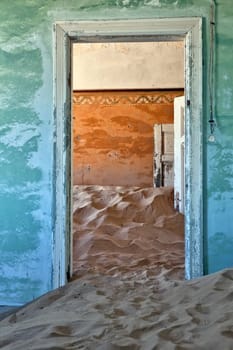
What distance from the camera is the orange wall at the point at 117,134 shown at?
7.02 m

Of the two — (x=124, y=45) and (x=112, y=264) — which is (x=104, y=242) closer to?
(x=112, y=264)

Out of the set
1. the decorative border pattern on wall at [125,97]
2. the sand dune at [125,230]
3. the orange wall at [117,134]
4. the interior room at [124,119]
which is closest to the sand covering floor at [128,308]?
the sand dune at [125,230]

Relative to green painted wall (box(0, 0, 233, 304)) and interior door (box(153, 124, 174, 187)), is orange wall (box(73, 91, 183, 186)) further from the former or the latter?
green painted wall (box(0, 0, 233, 304))

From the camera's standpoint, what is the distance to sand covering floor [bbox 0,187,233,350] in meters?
1.68

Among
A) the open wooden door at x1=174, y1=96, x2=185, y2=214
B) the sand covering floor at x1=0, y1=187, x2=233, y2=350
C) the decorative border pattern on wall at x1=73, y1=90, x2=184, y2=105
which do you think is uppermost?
the decorative border pattern on wall at x1=73, y1=90, x2=184, y2=105

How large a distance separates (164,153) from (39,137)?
3.49 m

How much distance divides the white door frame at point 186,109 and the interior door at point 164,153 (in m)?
3.23

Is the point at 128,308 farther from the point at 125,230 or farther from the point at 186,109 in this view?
→ the point at 125,230

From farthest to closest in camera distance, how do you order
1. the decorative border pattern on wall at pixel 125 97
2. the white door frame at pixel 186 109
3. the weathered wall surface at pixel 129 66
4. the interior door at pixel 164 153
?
the decorative border pattern on wall at pixel 125 97 → the weathered wall surface at pixel 129 66 → the interior door at pixel 164 153 → the white door frame at pixel 186 109

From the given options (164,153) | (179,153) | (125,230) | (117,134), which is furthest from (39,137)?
(117,134)

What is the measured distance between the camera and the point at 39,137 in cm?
329

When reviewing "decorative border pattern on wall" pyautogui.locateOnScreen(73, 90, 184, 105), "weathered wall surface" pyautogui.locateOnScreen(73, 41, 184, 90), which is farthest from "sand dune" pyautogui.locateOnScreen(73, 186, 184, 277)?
"weathered wall surface" pyautogui.locateOnScreen(73, 41, 184, 90)

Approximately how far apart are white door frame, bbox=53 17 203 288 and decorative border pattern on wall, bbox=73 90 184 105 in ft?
12.1

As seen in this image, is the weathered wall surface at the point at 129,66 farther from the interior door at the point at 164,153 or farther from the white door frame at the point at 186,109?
the white door frame at the point at 186,109
